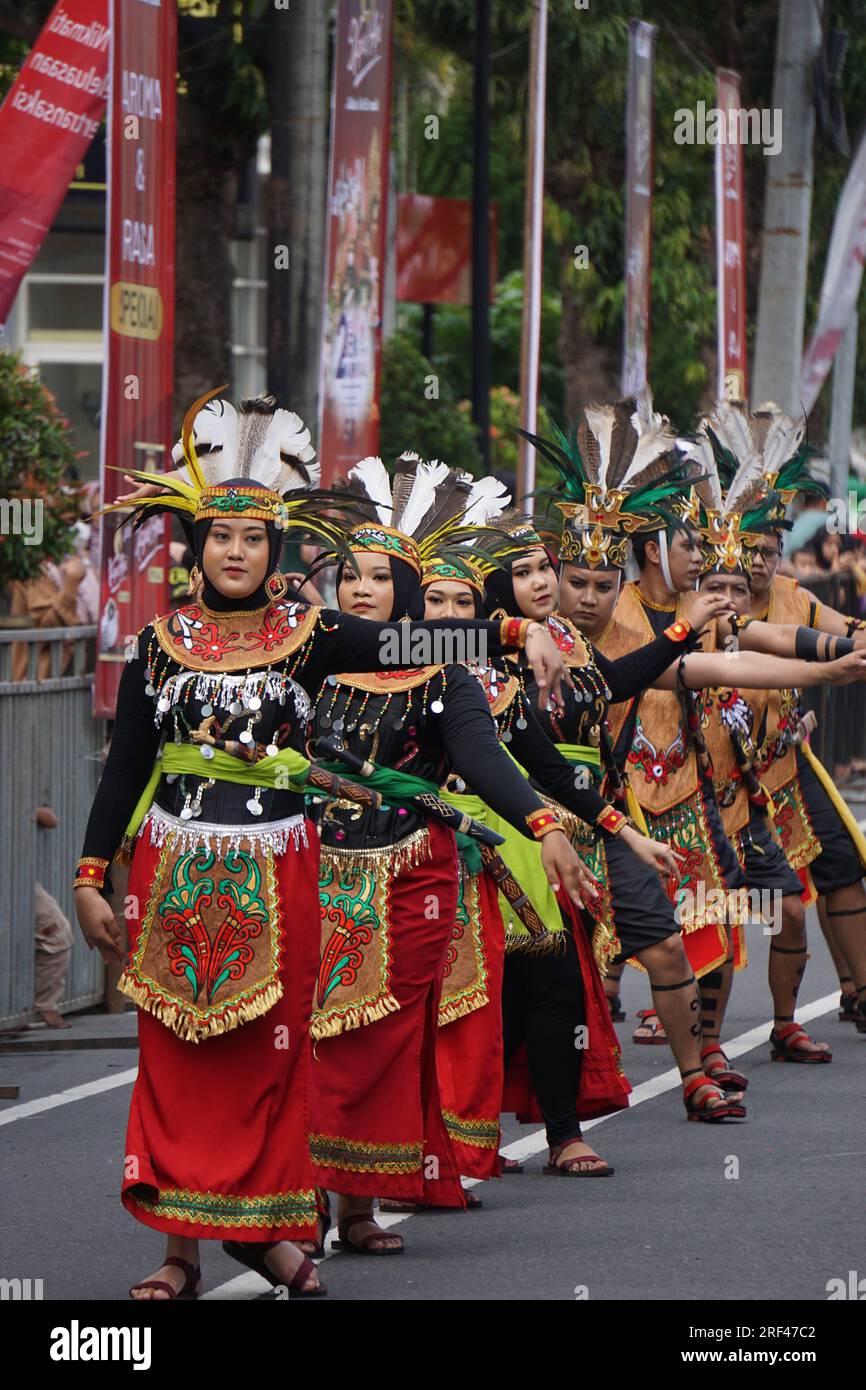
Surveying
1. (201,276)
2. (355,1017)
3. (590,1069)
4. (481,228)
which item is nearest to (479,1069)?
(590,1069)

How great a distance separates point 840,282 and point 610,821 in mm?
15979

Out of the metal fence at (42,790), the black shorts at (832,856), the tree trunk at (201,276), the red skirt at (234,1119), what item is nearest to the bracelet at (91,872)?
the red skirt at (234,1119)

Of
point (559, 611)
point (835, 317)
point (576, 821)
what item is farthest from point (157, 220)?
point (835, 317)

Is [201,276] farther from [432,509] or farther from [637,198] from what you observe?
[432,509]

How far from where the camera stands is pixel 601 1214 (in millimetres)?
7621

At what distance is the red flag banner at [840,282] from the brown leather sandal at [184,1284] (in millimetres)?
16344

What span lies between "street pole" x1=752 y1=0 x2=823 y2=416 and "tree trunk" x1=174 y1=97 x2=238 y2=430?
5009 millimetres

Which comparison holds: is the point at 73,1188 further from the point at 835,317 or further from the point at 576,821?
the point at 835,317

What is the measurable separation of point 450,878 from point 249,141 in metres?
14.9

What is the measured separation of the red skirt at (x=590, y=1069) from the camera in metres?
8.32

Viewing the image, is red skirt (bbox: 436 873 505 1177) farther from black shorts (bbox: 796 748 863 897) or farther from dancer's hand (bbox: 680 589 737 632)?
black shorts (bbox: 796 748 863 897)

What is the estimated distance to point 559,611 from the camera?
8945mm

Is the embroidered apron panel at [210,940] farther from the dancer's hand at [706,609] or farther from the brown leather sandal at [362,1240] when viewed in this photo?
the dancer's hand at [706,609]

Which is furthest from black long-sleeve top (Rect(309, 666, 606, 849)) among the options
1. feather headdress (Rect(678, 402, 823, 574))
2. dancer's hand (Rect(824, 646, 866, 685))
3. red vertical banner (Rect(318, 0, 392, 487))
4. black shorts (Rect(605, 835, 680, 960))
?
red vertical banner (Rect(318, 0, 392, 487))
